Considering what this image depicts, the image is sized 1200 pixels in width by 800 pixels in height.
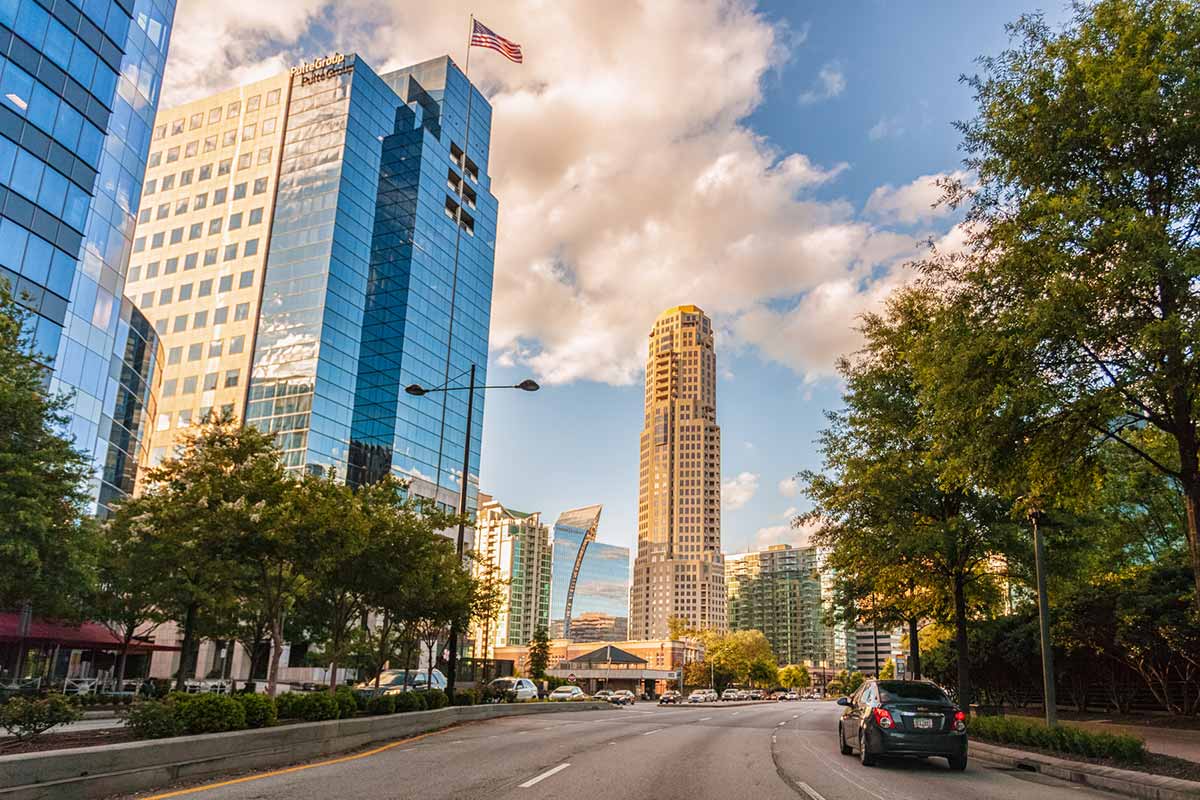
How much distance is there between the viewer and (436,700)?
25266mm

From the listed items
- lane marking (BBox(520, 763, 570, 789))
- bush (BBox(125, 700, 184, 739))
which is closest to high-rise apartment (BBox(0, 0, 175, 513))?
bush (BBox(125, 700, 184, 739))

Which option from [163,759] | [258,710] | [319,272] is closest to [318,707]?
[258,710]

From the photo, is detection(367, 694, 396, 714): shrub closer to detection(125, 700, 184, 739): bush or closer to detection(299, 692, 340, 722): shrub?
detection(299, 692, 340, 722): shrub

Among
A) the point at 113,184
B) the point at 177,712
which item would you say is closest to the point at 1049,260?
the point at 177,712

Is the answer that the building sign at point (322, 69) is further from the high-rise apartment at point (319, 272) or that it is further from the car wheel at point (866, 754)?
the car wheel at point (866, 754)

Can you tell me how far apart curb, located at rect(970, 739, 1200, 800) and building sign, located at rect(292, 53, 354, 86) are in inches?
3691

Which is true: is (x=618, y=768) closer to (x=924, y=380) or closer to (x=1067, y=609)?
(x=924, y=380)

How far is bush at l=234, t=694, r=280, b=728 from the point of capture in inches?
528

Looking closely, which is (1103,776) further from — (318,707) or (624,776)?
(318,707)

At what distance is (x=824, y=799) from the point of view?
9961 mm

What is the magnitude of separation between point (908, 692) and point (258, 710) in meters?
11.4

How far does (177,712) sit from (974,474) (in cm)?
1454

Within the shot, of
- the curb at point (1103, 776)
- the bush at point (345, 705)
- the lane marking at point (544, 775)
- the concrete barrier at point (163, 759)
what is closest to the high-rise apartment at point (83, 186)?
the bush at point (345, 705)

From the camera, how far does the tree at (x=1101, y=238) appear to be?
12.9m
